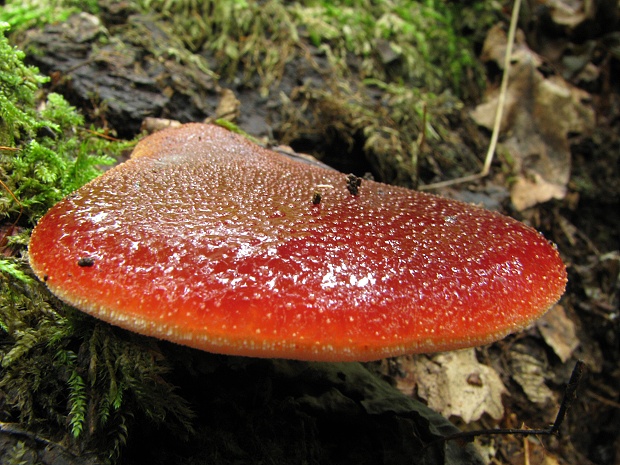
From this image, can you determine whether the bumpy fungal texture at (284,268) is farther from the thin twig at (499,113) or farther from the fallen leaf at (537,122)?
the fallen leaf at (537,122)

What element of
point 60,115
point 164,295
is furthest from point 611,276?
point 60,115

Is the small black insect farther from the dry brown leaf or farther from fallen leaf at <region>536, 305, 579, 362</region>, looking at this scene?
fallen leaf at <region>536, 305, 579, 362</region>

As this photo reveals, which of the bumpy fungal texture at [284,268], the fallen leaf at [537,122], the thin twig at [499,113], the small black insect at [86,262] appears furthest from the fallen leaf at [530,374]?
the small black insect at [86,262]

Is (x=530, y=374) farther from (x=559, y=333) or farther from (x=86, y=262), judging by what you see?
(x=86, y=262)

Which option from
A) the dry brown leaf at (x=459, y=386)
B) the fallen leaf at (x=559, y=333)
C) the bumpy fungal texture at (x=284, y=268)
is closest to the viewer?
the bumpy fungal texture at (x=284, y=268)

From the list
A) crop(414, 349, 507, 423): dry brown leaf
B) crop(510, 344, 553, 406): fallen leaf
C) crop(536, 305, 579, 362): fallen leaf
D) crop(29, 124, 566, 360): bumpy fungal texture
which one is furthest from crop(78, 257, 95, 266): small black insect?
crop(536, 305, 579, 362): fallen leaf

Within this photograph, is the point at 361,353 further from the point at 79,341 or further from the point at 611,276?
the point at 611,276

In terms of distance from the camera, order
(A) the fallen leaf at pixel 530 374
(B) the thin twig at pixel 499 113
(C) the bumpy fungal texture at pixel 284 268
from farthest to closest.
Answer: (B) the thin twig at pixel 499 113 < (A) the fallen leaf at pixel 530 374 < (C) the bumpy fungal texture at pixel 284 268
